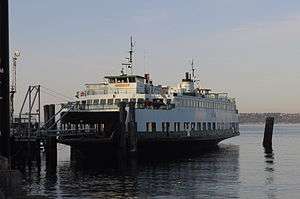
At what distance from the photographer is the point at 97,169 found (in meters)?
48.6

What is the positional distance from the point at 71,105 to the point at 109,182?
16.6 m

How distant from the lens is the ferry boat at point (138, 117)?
51750mm

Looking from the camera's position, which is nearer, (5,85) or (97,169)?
(5,85)

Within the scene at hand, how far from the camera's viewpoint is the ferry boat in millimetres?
51750

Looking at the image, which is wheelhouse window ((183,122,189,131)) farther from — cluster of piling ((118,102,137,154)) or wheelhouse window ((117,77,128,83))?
cluster of piling ((118,102,137,154))

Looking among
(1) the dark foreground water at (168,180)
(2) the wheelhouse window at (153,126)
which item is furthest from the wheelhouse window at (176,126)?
(1) the dark foreground water at (168,180)

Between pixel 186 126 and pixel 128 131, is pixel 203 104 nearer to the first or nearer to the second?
pixel 186 126

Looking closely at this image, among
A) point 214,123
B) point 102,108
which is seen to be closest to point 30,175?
point 102,108

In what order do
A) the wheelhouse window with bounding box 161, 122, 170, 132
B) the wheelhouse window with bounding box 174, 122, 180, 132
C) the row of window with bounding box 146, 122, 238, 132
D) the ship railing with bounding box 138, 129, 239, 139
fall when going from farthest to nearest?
the wheelhouse window with bounding box 174, 122, 180, 132 → the wheelhouse window with bounding box 161, 122, 170, 132 → the row of window with bounding box 146, 122, 238, 132 → the ship railing with bounding box 138, 129, 239, 139

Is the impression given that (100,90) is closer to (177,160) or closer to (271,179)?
(177,160)

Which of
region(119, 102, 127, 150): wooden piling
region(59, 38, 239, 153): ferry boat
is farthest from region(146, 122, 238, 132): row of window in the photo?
region(119, 102, 127, 150): wooden piling

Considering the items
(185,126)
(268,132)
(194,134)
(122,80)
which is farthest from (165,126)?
(268,132)

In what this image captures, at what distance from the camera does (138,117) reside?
181ft

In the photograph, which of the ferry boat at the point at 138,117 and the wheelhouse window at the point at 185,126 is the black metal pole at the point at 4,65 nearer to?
the ferry boat at the point at 138,117
